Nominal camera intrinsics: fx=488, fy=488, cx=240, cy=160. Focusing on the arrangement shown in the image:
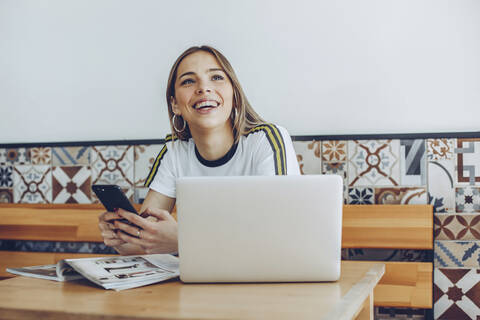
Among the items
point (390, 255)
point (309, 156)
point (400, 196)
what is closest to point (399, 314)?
point (390, 255)

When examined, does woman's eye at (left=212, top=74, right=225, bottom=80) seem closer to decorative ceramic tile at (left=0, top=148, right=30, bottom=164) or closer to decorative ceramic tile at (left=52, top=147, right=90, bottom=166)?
decorative ceramic tile at (left=52, top=147, right=90, bottom=166)

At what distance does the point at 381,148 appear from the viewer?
2037 mm

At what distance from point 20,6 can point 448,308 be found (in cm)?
248

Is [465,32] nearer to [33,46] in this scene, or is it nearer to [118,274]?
[118,274]

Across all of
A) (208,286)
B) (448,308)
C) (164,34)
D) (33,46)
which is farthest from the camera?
(33,46)

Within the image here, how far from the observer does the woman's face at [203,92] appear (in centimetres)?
167

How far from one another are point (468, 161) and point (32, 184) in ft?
6.66

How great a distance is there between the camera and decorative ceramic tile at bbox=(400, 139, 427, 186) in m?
2.00

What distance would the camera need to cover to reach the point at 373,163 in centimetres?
205

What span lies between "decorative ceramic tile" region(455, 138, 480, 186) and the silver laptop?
126 centimetres

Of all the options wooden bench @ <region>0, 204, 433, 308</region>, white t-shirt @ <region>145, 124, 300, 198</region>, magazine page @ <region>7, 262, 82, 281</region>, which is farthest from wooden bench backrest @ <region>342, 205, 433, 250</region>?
magazine page @ <region>7, 262, 82, 281</region>

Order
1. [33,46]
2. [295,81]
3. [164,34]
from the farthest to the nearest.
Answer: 1. [33,46]
2. [164,34]
3. [295,81]

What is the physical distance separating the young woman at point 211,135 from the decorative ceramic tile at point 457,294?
0.81 metres

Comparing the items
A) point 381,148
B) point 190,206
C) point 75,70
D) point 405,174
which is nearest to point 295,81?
point 381,148
